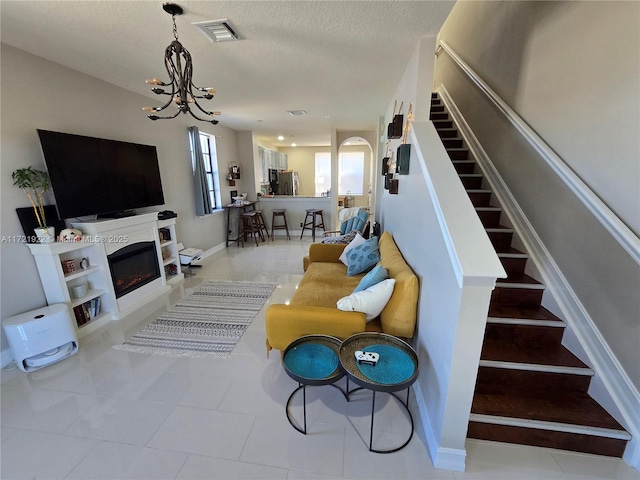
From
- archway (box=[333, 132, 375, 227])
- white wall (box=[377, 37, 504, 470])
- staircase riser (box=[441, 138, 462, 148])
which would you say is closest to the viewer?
white wall (box=[377, 37, 504, 470])

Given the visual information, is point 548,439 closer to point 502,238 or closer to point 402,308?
point 402,308

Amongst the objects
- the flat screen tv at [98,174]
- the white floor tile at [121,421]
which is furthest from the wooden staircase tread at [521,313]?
the flat screen tv at [98,174]

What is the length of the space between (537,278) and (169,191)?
15.0ft

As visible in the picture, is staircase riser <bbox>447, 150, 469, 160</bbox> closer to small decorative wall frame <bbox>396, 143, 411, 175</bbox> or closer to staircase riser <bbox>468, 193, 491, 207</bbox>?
staircase riser <bbox>468, 193, 491, 207</bbox>

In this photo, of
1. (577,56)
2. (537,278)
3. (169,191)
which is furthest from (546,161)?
(169,191)

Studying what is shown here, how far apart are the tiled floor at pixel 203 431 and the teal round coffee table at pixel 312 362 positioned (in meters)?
0.16

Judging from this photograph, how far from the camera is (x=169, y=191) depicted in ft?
13.3

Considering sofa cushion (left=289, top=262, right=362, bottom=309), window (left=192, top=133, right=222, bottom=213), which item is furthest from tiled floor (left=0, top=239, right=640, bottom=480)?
window (left=192, top=133, right=222, bottom=213)

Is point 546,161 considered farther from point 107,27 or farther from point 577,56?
point 107,27

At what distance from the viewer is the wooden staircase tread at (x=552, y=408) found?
141 cm

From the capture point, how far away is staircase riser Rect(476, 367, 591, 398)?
1.55m

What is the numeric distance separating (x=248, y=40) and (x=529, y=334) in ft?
9.75

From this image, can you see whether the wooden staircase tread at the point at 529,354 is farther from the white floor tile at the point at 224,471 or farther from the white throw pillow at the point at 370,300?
the white floor tile at the point at 224,471

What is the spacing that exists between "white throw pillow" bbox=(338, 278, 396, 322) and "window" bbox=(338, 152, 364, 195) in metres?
8.74
